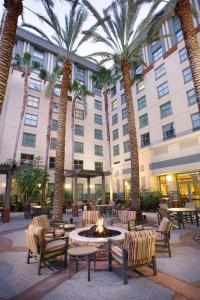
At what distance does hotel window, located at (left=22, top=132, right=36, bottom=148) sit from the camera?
77.2 feet

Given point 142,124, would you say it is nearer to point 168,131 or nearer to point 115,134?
point 168,131

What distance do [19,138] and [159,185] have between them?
18151 millimetres

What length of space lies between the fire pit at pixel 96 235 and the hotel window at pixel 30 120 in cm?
2096

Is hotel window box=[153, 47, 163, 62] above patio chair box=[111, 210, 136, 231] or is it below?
above

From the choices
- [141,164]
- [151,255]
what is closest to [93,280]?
[151,255]

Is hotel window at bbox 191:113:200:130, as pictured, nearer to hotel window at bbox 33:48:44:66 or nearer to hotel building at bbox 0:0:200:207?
hotel building at bbox 0:0:200:207

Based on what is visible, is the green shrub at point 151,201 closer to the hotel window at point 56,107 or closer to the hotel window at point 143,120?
the hotel window at point 143,120

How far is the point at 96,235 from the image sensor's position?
598 cm

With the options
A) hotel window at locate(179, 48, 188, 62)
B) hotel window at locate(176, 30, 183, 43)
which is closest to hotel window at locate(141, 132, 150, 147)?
hotel window at locate(179, 48, 188, 62)

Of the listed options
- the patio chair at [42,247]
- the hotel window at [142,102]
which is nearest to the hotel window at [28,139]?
the hotel window at [142,102]

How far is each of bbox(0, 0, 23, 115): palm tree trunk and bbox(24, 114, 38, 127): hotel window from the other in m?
19.5

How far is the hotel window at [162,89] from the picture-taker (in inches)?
851

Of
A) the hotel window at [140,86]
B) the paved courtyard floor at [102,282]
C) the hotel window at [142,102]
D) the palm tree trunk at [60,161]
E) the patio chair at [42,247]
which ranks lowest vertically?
the paved courtyard floor at [102,282]

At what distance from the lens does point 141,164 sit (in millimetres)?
23203
